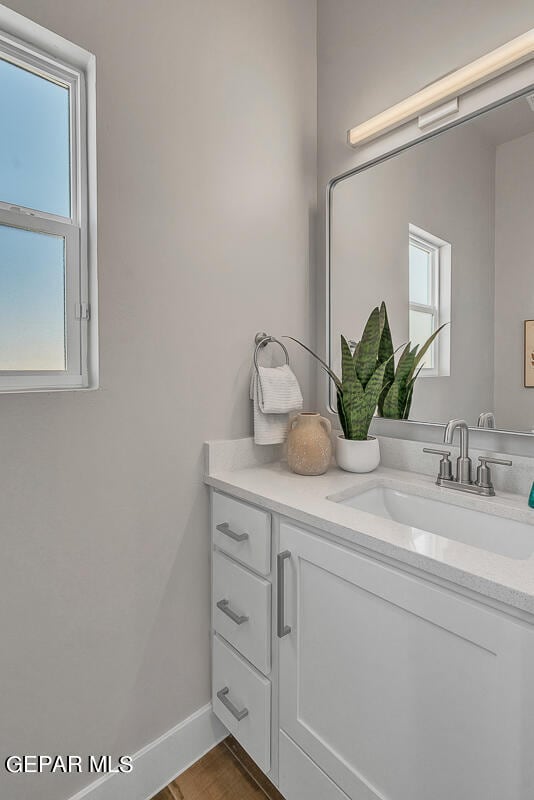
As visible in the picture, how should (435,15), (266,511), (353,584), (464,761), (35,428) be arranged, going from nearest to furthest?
(464,761) → (353,584) → (35,428) → (266,511) → (435,15)

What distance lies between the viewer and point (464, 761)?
712 millimetres

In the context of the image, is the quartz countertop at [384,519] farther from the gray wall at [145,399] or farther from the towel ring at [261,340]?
the towel ring at [261,340]

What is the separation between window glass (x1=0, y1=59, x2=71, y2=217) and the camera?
3.42ft

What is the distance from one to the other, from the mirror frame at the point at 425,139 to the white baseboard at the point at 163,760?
1.09 meters

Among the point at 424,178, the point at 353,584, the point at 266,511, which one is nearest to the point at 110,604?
the point at 266,511

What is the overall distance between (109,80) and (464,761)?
5.44ft

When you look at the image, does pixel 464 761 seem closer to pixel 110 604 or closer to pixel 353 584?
pixel 353 584

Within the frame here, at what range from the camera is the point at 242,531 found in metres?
1.18

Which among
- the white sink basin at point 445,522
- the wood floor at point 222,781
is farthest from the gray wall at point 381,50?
the wood floor at point 222,781

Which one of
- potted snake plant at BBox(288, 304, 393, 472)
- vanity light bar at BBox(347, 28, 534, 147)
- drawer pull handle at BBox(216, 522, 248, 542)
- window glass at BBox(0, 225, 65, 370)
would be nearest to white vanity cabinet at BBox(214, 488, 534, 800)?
drawer pull handle at BBox(216, 522, 248, 542)

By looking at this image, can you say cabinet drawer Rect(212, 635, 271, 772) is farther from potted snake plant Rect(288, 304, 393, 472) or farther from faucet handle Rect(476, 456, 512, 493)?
faucet handle Rect(476, 456, 512, 493)

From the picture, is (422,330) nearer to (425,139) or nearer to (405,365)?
(405,365)

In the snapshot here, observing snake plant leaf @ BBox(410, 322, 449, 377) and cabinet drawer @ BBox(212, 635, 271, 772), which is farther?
snake plant leaf @ BBox(410, 322, 449, 377)

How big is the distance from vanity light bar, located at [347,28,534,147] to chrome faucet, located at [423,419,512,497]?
3.00ft
